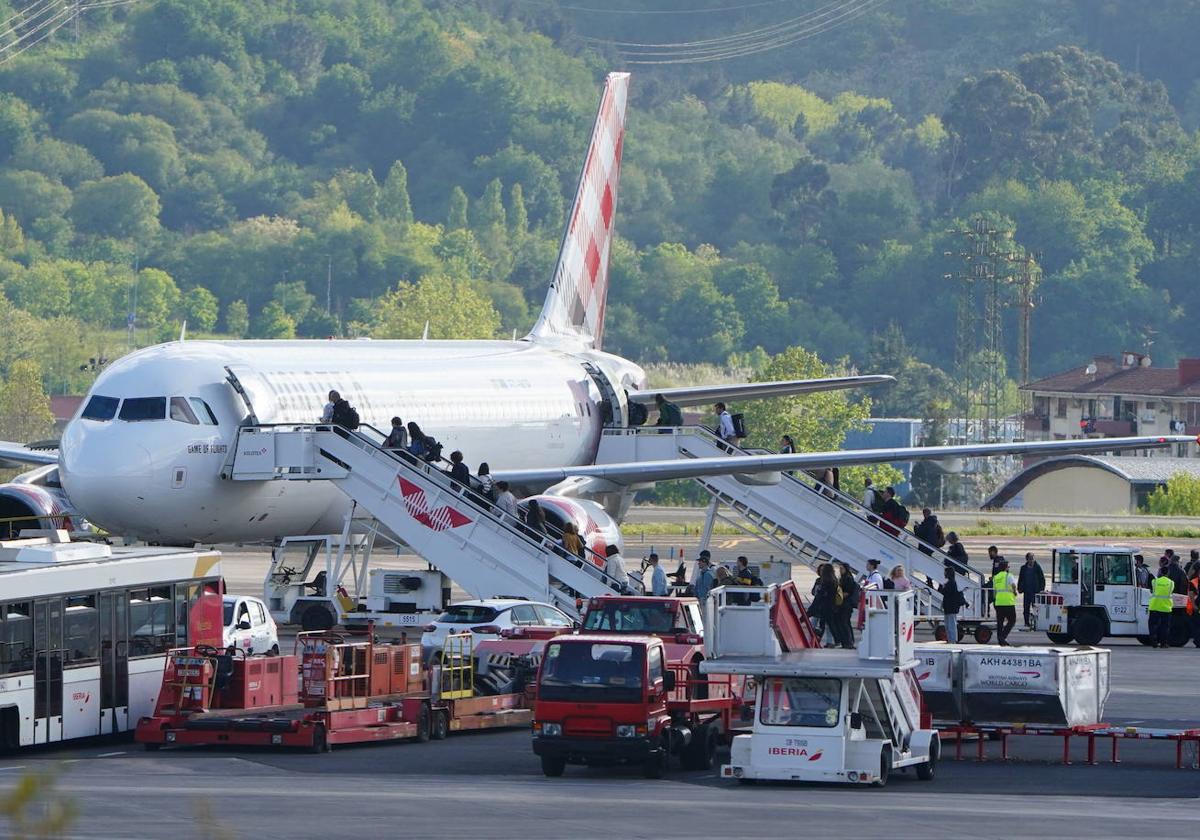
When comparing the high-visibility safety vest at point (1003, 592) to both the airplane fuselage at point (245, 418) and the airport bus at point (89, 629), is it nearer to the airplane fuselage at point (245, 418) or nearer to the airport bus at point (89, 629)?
the airplane fuselage at point (245, 418)

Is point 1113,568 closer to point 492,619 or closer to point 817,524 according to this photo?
point 817,524

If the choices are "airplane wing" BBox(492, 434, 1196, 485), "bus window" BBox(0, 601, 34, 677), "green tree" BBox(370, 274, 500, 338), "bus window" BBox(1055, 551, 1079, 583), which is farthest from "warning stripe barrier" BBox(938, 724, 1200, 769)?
"green tree" BBox(370, 274, 500, 338)

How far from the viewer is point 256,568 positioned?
5753cm

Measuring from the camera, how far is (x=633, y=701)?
25156mm

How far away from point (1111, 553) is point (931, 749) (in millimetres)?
17609

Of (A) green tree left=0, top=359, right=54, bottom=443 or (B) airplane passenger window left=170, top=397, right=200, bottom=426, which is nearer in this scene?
(B) airplane passenger window left=170, top=397, right=200, bottom=426

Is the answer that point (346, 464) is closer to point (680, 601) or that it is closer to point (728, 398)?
point (680, 601)

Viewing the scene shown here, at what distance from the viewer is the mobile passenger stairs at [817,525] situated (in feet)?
142

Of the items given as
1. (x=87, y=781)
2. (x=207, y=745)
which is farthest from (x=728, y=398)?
(x=87, y=781)

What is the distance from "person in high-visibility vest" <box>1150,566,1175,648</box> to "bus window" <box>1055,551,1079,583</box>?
1345 millimetres

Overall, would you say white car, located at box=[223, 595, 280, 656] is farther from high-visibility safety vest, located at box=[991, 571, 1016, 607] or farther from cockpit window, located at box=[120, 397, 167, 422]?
high-visibility safety vest, located at box=[991, 571, 1016, 607]

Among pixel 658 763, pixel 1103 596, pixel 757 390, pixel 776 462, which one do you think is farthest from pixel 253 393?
pixel 658 763

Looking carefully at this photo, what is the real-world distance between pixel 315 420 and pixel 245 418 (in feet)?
6.37

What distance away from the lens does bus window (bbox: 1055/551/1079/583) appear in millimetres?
41750
